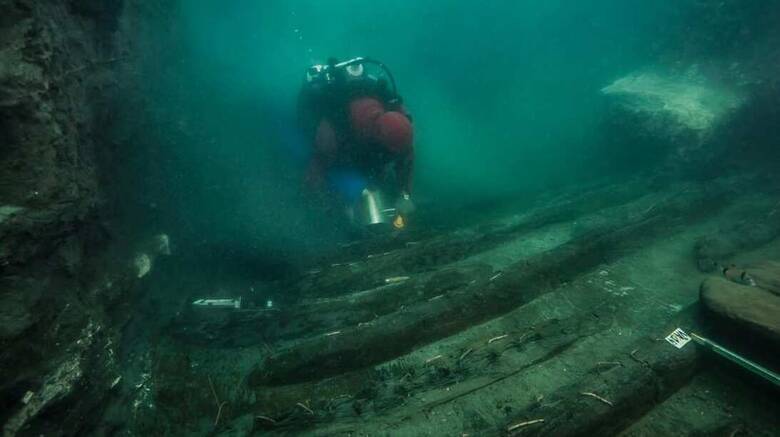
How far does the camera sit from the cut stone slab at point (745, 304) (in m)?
3.25

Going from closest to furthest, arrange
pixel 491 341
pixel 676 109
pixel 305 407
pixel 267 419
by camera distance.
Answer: pixel 267 419 < pixel 305 407 < pixel 491 341 < pixel 676 109

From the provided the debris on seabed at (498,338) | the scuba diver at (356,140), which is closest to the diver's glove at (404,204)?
the scuba diver at (356,140)

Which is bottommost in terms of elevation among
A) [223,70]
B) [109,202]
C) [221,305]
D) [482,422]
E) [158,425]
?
[482,422]

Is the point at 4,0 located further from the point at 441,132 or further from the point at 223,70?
the point at 441,132

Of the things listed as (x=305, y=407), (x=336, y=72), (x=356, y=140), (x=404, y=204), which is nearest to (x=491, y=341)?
(x=305, y=407)

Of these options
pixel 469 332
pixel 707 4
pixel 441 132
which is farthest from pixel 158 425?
pixel 441 132

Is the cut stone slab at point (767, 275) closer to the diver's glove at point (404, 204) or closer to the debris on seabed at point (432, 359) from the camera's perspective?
the debris on seabed at point (432, 359)

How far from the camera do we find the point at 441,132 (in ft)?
70.2

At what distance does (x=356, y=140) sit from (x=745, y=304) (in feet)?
16.8

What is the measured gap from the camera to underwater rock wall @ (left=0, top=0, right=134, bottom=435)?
230 cm

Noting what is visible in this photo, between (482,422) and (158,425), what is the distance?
288 cm

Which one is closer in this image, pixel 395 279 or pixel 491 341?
pixel 491 341

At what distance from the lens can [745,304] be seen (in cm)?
356

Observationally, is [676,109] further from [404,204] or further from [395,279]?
[395,279]
